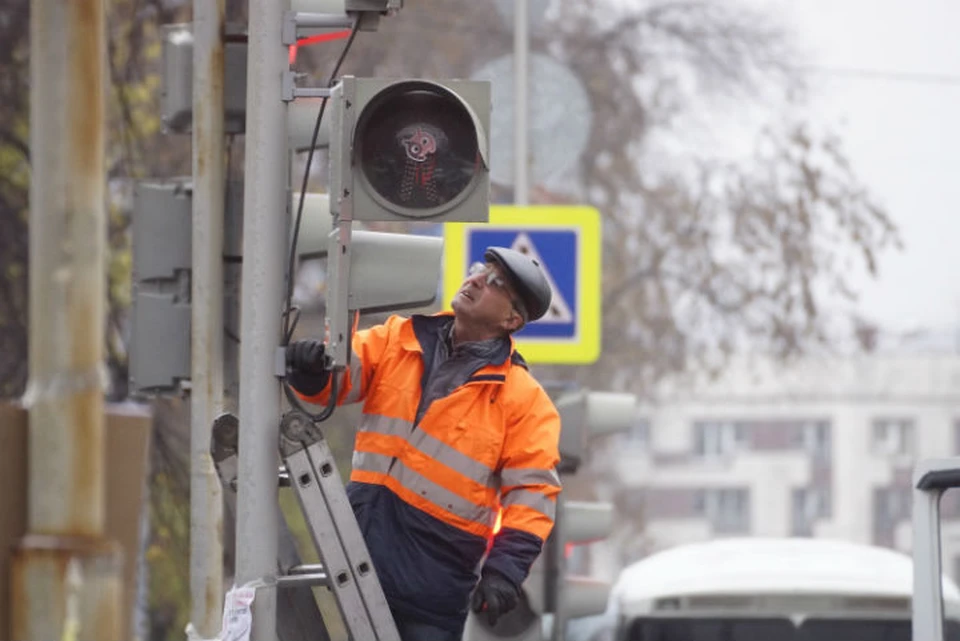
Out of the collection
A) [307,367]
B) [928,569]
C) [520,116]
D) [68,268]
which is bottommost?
[928,569]

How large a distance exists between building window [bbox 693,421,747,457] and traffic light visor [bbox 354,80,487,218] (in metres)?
80.4

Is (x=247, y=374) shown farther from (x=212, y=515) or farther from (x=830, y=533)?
(x=830, y=533)

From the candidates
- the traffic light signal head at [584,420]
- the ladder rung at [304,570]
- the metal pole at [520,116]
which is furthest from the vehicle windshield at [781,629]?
the metal pole at [520,116]

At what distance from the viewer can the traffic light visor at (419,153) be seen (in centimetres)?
625

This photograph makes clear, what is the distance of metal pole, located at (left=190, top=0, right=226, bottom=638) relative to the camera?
289 inches

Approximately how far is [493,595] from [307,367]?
2.44ft

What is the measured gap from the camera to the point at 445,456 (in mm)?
6230

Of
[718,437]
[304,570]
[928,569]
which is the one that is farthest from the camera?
[718,437]

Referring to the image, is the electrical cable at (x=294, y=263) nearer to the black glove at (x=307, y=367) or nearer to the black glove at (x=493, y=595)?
the black glove at (x=307, y=367)

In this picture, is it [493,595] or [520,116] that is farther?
[520,116]

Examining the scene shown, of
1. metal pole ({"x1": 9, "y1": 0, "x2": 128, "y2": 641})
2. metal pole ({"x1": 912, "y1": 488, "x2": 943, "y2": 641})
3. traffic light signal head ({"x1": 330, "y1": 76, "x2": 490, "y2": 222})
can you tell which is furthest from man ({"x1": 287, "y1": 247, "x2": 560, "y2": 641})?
metal pole ({"x1": 912, "y1": 488, "x2": 943, "y2": 641})

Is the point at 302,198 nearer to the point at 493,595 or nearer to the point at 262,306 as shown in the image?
→ the point at 262,306

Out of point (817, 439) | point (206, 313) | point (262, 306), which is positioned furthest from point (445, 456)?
point (817, 439)

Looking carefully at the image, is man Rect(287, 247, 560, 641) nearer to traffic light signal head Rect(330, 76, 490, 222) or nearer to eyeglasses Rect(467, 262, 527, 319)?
eyeglasses Rect(467, 262, 527, 319)
